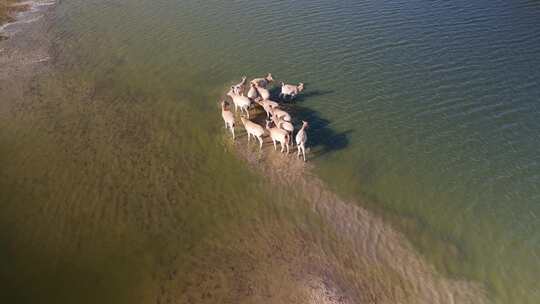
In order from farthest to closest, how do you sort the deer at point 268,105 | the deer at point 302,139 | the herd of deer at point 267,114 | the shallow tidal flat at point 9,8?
1. the shallow tidal flat at point 9,8
2. the deer at point 268,105
3. the herd of deer at point 267,114
4. the deer at point 302,139

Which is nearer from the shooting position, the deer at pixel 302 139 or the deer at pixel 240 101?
the deer at pixel 302 139

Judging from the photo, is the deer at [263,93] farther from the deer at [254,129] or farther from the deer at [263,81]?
the deer at [254,129]

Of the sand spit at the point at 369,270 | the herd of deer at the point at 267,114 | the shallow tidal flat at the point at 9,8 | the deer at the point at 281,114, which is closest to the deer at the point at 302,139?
the herd of deer at the point at 267,114

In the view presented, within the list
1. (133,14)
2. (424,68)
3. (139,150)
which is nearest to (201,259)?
(139,150)

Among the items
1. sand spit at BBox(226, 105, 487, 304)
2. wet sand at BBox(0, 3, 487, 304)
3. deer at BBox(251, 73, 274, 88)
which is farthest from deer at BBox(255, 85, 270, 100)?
sand spit at BBox(226, 105, 487, 304)

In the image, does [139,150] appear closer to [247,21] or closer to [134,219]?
[134,219]

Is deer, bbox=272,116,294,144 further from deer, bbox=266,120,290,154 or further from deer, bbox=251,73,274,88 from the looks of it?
deer, bbox=251,73,274,88

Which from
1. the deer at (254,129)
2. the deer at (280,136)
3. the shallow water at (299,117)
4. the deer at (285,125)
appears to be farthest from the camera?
the deer at (254,129)

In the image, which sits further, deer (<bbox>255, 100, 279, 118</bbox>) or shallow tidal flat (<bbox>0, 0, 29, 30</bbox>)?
shallow tidal flat (<bbox>0, 0, 29, 30</bbox>)
